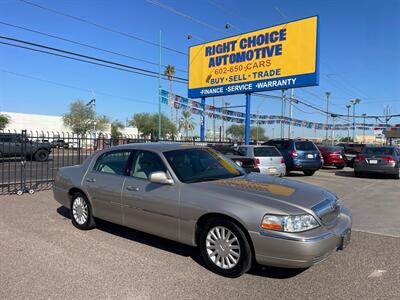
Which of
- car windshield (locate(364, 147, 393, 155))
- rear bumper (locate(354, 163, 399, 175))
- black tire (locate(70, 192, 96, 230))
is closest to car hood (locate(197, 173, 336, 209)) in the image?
black tire (locate(70, 192, 96, 230))

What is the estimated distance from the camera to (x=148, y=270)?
4.57 m

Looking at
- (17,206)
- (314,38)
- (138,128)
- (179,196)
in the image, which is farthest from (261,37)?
(138,128)

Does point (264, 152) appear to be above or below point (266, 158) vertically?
above

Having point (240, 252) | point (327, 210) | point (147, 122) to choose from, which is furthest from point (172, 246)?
point (147, 122)

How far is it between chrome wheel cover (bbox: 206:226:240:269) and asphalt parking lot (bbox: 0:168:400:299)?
182 millimetres

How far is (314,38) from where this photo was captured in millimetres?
16922

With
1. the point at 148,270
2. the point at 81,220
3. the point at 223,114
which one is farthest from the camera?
the point at 223,114

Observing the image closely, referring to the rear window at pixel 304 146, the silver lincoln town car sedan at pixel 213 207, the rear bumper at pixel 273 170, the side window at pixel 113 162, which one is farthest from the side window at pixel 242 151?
the side window at pixel 113 162

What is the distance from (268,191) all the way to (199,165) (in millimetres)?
1265

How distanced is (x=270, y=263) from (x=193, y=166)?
1.87 m

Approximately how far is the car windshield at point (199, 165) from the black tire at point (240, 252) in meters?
0.75

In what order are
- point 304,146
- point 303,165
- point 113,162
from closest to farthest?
point 113,162
point 303,165
point 304,146

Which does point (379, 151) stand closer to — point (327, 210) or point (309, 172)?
point (309, 172)

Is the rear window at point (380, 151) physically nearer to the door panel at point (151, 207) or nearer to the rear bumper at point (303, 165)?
the rear bumper at point (303, 165)
